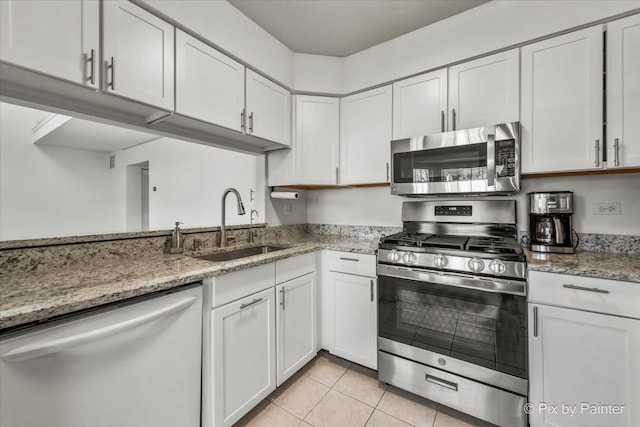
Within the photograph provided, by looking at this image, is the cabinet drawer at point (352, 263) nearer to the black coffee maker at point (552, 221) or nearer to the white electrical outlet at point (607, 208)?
the black coffee maker at point (552, 221)

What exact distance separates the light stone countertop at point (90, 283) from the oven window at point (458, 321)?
3.05 feet

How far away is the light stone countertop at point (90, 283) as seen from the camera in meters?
0.81

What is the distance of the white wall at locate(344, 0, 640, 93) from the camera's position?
1.54 metres

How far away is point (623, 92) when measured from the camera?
1438 millimetres

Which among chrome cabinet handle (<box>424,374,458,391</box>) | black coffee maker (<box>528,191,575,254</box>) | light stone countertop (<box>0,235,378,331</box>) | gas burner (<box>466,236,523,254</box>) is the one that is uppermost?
black coffee maker (<box>528,191,575,254</box>)

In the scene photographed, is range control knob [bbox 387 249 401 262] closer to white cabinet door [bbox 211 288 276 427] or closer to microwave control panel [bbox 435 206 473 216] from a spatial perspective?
microwave control panel [bbox 435 206 473 216]

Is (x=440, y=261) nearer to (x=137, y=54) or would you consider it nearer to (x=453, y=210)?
(x=453, y=210)

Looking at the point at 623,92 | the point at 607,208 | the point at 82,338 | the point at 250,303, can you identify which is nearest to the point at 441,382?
the point at 250,303

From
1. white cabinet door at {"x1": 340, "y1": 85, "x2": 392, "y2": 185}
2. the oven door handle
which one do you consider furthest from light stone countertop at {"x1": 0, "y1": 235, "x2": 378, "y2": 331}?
white cabinet door at {"x1": 340, "y1": 85, "x2": 392, "y2": 185}

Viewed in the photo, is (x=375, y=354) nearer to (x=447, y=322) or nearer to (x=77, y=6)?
(x=447, y=322)

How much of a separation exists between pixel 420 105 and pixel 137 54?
5.99 ft

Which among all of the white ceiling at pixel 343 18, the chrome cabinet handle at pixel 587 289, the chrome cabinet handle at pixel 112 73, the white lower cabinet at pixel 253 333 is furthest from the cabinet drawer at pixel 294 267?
the white ceiling at pixel 343 18

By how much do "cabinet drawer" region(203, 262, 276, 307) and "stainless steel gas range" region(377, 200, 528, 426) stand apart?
2.56 ft

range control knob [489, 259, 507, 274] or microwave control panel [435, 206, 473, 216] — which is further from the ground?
microwave control panel [435, 206, 473, 216]
